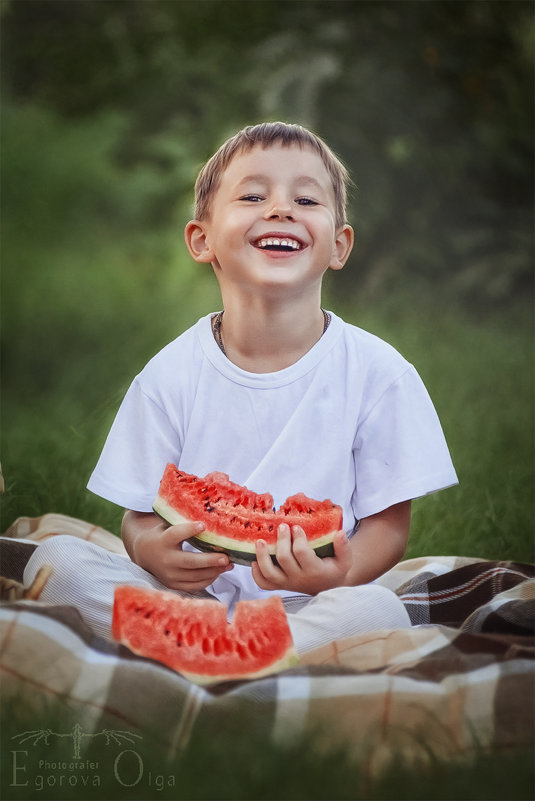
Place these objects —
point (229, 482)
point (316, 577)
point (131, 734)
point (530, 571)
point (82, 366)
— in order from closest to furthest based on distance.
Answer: point (131, 734)
point (316, 577)
point (229, 482)
point (530, 571)
point (82, 366)

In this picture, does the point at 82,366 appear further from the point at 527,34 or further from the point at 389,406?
the point at 527,34

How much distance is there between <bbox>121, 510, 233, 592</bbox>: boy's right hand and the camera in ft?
6.61

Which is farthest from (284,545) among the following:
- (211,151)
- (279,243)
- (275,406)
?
(211,151)

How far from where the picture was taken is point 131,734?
162 cm

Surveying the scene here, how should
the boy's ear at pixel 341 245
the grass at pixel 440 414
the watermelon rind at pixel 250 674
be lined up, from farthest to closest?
1. the grass at pixel 440 414
2. the boy's ear at pixel 341 245
3. the watermelon rind at pixel 250 674

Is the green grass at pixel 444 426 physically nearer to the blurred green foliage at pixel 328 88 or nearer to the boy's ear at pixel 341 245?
the blurred green foliage at pixel 328 88

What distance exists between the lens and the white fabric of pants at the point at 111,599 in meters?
1.91

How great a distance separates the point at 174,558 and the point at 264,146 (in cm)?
94

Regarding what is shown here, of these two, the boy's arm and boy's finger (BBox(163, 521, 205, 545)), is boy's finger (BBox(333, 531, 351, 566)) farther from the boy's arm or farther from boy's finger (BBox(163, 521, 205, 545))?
boy's finger (BBox(163, 521, 205, 545))

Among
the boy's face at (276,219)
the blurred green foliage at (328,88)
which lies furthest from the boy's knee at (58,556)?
the blurred green foliage at (328,88)

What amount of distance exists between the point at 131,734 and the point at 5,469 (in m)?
1.52

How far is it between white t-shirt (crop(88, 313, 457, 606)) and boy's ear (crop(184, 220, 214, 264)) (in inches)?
8.8

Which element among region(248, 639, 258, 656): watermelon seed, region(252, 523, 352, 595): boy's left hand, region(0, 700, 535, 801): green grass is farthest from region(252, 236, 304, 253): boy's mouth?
region(0, 700, 535, 801): green grass

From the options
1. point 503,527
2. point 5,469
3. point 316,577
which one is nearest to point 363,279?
point 503,527
